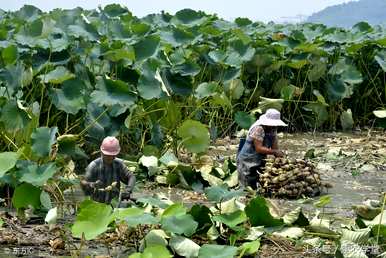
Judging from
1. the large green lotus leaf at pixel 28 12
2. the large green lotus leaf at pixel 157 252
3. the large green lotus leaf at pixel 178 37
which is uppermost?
the large green lotus leaf at pixel 178 37

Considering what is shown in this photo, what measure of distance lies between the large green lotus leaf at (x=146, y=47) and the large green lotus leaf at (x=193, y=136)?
0.76 metres

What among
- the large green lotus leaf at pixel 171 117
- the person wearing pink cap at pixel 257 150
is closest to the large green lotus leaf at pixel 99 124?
the large green lotus leaf at pixel 171 117

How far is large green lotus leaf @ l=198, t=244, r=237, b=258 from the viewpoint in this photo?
4.04 meters

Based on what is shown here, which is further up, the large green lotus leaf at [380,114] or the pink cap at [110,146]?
the pink cap at [110,146]

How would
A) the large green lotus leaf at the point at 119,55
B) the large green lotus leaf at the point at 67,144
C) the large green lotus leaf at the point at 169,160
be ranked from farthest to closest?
the large green lotus leaf at the point at 119,55, the large green lotus leaf at the point at 169,160, the large green lotus leaf at the point at 67,144

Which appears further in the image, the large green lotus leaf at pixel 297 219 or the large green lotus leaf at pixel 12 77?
the large green lotus leaf at pixel 12 77

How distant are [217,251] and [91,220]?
25.6 inches

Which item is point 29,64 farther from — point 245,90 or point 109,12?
point 109,12

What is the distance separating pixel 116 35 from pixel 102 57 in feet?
3.89

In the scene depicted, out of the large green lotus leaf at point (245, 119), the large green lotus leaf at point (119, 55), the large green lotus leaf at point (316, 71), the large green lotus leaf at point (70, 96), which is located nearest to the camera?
the large green lotus leaf at point (70, 96)

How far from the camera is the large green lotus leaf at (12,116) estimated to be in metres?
5.91

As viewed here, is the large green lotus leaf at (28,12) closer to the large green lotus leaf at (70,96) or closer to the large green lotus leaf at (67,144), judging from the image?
the large green lotus leaf at (70,96)

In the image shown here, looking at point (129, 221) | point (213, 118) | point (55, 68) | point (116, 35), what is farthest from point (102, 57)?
point (129, 221)

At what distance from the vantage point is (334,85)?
1052cm
